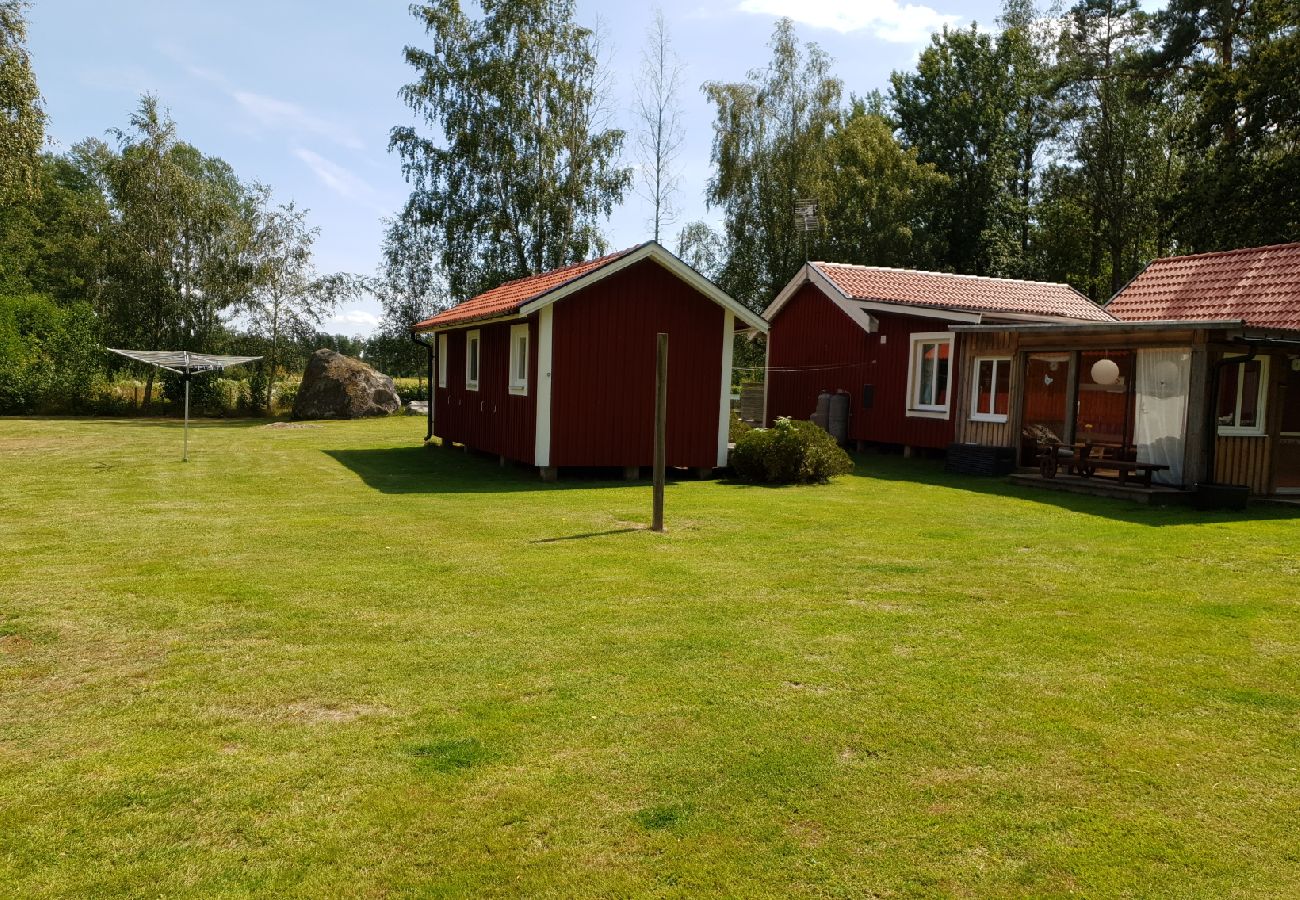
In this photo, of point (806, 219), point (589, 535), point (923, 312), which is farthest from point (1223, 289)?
point (806, 219)

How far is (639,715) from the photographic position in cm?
450

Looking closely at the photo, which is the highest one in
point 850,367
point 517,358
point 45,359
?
point 850,367

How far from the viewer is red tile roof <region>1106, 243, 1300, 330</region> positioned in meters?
16.5

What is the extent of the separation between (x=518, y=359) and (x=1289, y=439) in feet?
39.8

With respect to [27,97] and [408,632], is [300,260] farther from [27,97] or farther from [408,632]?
[408,632]

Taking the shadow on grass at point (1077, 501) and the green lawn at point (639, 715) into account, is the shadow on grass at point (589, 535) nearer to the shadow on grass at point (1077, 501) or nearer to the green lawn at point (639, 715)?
the green lawn at point (639, 715)

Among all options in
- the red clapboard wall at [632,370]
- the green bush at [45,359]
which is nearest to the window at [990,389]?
the red clapboard wall at [632,370]

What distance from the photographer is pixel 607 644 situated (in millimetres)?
5633

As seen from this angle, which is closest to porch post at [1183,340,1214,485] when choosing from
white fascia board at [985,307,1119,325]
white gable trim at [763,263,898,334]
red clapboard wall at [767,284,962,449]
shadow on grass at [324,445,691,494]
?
white fascia board at [985,307,1119,325]

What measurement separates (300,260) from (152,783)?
32365 millimetres

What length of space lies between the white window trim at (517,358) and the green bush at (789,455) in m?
3.67

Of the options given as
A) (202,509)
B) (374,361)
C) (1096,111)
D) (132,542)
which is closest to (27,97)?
(202,509)

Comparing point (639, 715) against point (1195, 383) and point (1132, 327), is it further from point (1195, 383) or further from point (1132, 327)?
Result: point (1195, 383)

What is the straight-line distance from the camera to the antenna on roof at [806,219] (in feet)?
107
